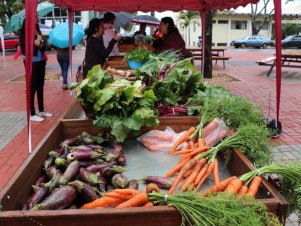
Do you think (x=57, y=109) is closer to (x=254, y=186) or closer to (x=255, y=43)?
(x=254, y=186)

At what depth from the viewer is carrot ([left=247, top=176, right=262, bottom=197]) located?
1.94m

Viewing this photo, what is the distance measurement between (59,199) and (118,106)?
3.97 feet

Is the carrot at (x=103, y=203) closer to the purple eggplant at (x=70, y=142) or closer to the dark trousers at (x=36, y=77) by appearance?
the purple eggplant at (x=70, y=142)

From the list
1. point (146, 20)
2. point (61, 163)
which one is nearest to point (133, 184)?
point (61, 163)

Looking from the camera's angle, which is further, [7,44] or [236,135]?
[7,44]

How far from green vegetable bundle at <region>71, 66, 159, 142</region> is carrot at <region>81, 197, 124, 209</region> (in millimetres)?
921

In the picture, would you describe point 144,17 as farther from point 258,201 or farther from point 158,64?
point 258,201

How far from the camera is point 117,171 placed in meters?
2.37

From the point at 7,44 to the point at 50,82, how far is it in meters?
15.5

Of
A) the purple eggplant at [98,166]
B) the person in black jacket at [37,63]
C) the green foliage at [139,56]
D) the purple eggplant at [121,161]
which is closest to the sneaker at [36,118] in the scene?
the person in black jacket at [37,63]

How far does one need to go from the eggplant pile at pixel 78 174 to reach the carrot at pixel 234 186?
586 millimetres

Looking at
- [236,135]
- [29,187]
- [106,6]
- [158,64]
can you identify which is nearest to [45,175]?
[29,187]

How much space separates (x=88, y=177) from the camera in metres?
2.23

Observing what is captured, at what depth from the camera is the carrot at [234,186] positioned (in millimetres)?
1938
